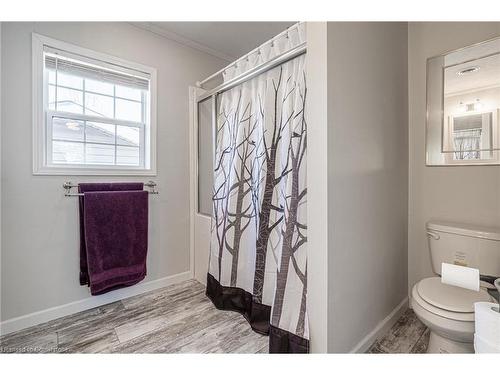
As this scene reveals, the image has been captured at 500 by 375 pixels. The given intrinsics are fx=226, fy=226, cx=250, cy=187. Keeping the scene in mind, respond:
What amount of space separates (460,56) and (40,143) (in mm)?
2920

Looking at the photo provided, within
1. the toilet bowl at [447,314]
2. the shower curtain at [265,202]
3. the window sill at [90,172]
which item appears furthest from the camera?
the window sill at [90,172]

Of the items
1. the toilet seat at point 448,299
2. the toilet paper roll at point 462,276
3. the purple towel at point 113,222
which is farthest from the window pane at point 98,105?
the toilet seat at point 448,299

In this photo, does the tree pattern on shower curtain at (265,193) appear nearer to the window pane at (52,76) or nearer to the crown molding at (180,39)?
the crown molding at (180,39)

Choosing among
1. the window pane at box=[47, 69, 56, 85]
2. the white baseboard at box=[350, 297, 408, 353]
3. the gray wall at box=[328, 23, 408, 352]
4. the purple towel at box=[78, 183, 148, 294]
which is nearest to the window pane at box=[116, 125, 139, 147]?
the purple towel at box=[78, 183, 148, 294]

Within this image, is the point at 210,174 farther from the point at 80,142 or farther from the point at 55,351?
the point at 55,351

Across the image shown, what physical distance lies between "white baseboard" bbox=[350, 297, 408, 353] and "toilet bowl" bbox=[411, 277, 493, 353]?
0.82 feet

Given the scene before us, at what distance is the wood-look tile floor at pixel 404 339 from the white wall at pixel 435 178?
13.2 inches

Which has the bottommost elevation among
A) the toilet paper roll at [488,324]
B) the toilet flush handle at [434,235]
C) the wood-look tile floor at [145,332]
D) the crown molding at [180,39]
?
the wood-look tile floor at [145,332]

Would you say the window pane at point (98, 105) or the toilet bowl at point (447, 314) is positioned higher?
the window pane at point (98, 105)

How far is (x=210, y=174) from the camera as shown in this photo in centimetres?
218

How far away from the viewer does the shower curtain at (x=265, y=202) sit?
1.24m

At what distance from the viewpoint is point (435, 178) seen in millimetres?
1630

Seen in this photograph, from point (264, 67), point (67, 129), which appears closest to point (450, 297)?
point (264, 67)

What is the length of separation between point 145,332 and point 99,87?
189 centimetres
